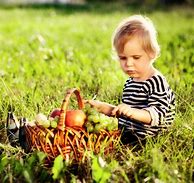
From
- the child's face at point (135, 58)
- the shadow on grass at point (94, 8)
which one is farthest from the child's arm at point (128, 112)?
the shadow on grass at point (94, 8)

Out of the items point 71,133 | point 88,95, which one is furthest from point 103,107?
point 88,95

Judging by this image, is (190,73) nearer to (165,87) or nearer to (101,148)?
(165,87)

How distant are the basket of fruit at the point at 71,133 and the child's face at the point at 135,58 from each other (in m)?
0.49

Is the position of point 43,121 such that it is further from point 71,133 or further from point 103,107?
point 103,107

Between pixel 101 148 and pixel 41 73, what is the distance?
3431 millimetres

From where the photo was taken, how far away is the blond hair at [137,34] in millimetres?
4363

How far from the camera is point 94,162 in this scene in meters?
3.61

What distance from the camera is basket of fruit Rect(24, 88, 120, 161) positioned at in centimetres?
392

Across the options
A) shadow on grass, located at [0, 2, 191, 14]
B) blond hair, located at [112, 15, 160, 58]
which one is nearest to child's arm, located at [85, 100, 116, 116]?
blond hair, located at [112, 15, 160, 58]

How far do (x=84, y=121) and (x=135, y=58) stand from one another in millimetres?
640

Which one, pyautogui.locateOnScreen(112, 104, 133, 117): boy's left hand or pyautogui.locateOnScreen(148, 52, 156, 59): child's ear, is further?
pyautogui.locateOnScreen(148, 52, 156, 59): child's ear

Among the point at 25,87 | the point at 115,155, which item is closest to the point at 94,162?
the point at 115,155

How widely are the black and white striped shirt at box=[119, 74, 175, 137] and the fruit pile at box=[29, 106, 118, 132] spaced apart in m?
0.31

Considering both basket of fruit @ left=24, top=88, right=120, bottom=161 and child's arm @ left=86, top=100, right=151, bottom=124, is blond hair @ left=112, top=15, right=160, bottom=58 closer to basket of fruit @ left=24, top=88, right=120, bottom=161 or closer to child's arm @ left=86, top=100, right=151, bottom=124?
child's arm @ left=86, top=100, right=151, bottom=124
